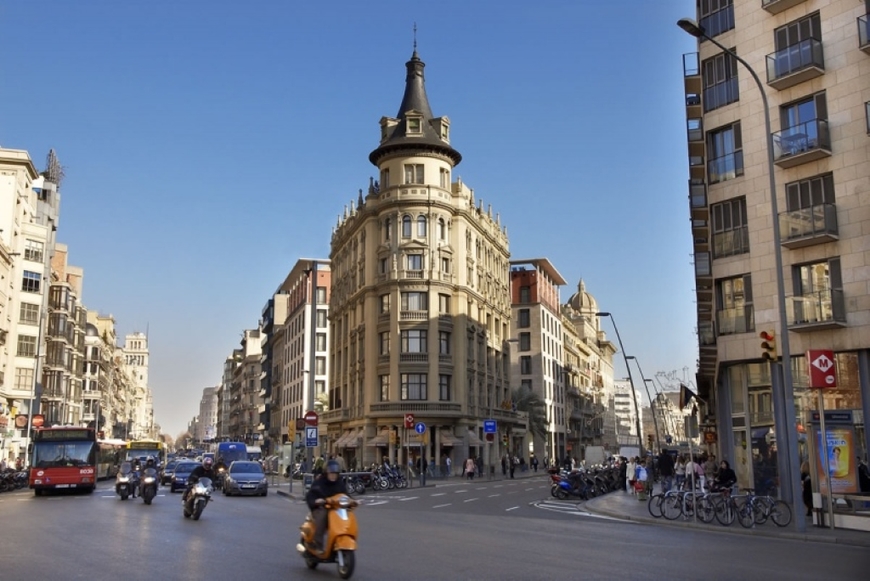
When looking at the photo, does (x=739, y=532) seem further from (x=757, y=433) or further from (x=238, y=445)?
(x=238, y=445)

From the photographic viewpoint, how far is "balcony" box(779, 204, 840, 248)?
26938mm

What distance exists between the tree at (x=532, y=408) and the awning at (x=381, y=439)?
24755mm

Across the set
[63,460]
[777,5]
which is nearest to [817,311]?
[777,5]

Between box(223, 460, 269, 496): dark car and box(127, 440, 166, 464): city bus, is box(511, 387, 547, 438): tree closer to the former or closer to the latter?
box(127, 440, 166, 464): city bus

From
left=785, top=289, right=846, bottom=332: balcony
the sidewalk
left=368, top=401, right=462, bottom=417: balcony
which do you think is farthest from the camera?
left=368, top=401, right=462, bottom=417: balcony

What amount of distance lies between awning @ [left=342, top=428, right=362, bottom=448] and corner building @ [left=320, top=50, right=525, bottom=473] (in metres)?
0.13

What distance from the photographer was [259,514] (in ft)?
77.6

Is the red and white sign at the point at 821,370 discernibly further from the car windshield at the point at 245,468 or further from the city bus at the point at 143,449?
the city bus at the point at 143,449

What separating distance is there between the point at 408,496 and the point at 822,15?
24.3 m

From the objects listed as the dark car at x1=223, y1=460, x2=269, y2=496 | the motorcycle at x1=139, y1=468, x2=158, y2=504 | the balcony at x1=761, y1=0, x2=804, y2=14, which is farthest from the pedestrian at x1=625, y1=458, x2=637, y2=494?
the motorcycle at x1=139, y1=468, x2=158, y2=504

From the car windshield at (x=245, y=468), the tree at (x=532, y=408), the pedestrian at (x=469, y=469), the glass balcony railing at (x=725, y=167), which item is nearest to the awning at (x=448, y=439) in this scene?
the pedestrian at (x=469, y=469)

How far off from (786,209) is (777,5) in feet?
23.8

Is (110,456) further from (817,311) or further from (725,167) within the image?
(817,311)

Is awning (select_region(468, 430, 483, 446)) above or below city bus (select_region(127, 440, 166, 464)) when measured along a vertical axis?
above
